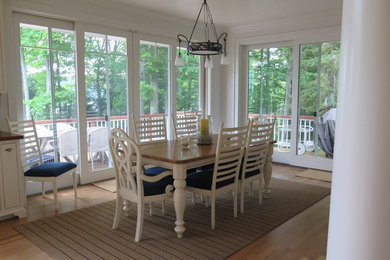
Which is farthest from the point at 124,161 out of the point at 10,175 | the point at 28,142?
the point at 28,142

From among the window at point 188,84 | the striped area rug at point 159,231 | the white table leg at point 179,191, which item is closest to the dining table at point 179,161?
the white table leg at point 179,191

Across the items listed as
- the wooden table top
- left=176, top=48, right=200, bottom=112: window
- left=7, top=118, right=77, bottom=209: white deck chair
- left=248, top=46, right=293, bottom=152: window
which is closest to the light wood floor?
left=7, top=118, right=77, bottom=209: white deck chair

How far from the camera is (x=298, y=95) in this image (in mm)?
5414

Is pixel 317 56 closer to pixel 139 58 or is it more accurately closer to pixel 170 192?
pixel 139 58

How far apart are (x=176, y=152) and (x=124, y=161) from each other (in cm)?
53

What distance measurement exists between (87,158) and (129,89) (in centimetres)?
122

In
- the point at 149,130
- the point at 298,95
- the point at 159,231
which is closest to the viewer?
the point at 159,231

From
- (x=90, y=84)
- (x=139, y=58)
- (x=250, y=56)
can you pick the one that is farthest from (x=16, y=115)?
(x=250, y=56)

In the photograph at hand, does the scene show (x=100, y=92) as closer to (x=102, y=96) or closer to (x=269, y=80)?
(x=102, y=96)

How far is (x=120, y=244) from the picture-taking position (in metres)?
2.57

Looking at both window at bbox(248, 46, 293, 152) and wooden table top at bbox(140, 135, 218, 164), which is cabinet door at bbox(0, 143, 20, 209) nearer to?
wooden table top at bbox(140, 135, 218, 164)

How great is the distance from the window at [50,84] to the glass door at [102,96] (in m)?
0.20

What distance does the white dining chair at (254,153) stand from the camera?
3191mm

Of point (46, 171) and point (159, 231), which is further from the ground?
Result: point (46, 171)
